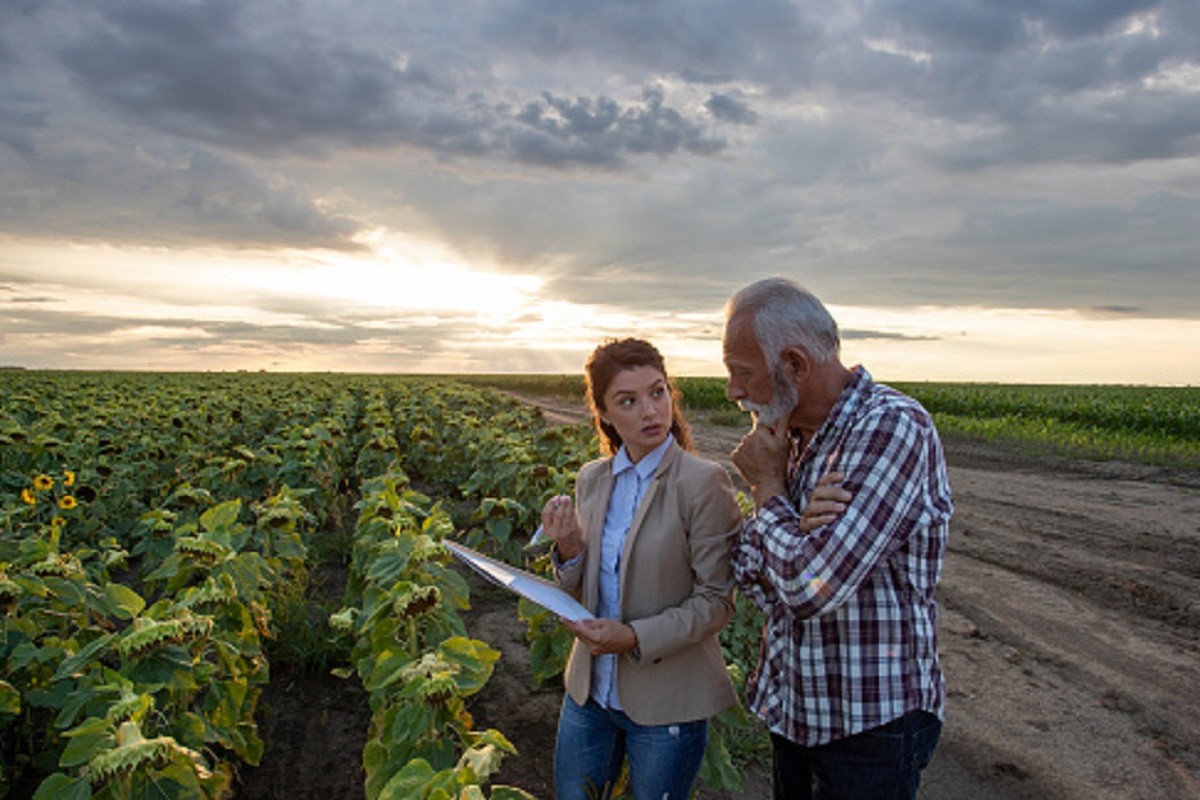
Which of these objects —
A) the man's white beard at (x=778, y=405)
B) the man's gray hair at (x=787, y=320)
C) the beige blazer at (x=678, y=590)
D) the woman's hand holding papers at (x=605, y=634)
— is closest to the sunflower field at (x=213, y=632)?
the woman's hand holding papers at (x=605, y=634)

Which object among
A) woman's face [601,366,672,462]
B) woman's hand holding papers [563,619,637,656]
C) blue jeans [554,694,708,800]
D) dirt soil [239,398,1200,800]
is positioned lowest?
dirt soil [239,398,1200,800]

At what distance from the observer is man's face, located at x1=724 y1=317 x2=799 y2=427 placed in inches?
79.5

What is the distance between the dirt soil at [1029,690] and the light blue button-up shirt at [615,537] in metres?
1.89

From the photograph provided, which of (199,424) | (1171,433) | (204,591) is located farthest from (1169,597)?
(1171,433)

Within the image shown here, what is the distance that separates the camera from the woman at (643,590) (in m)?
2.42

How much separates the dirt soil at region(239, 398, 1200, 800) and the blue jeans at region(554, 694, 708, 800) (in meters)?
1.64

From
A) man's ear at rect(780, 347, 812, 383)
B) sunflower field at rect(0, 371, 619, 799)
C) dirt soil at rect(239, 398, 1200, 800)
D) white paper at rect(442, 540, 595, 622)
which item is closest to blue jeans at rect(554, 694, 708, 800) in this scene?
sunflower field at rect(0, 371, 619, 799)

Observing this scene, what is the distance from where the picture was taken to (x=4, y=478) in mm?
7844

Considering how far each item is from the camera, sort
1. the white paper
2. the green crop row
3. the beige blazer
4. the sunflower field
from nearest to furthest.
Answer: the white paper < the beige blazer < the sunflower field < the green crop row

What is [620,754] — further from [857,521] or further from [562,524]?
[857,521]

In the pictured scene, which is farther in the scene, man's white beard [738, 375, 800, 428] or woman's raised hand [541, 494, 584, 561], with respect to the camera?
woman's raised hand [541, 494, 584, 561]

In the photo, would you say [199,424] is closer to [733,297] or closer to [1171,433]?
[733,297]

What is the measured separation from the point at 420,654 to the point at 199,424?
31.7ft

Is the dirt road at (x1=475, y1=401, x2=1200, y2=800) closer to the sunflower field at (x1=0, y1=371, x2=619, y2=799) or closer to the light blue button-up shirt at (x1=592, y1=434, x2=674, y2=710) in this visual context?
the sunflower field at (x1=0, y1=371, x2=619, y2=799)
